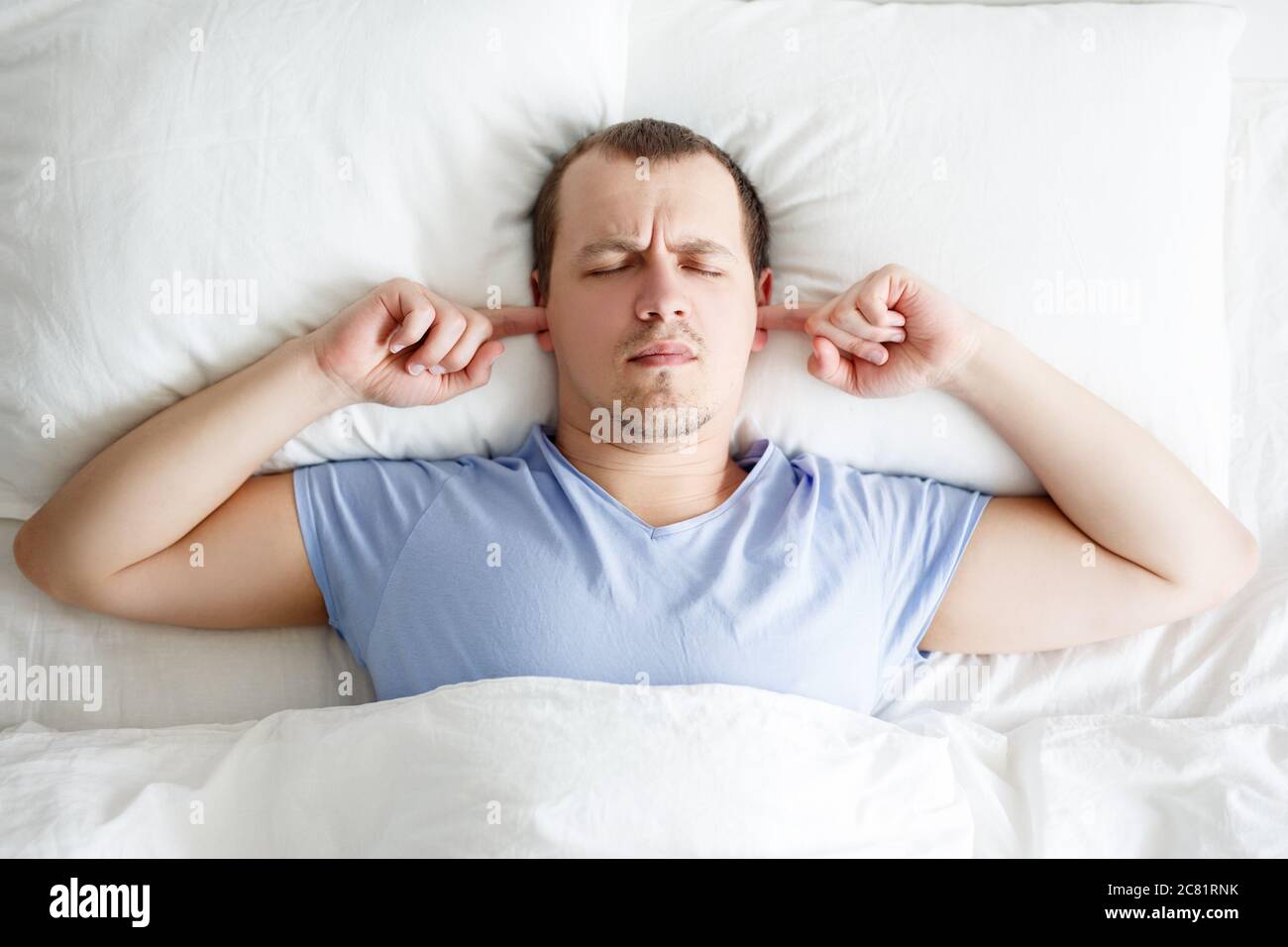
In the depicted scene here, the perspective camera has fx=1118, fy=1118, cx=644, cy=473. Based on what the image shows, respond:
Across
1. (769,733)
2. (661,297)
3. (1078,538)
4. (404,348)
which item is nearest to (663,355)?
(661,297)

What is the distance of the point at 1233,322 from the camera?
4.94 feet

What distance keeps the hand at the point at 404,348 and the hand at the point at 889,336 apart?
1.30 feet

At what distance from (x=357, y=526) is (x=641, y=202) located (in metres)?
0.49

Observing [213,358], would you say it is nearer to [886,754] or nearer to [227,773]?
[227,773]

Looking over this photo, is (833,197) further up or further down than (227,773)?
further up

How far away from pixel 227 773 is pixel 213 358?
0.47 meters

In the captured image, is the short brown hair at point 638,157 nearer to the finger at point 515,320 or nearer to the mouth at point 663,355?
the finger at point 515,320

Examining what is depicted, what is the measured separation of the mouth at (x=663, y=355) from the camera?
1.23m

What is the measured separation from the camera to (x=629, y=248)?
1276 mm

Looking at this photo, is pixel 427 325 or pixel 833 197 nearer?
pixel 427 325

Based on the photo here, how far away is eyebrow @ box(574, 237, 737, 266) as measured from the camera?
127 cm

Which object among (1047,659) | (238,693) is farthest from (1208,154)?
(238,693)
